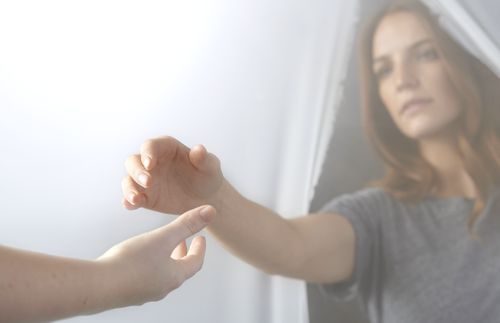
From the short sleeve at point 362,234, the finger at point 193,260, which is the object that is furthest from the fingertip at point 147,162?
the short sleeve at point 362,234

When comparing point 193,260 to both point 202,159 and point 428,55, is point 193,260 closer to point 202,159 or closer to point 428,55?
point 202,159

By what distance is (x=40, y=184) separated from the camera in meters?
0.75

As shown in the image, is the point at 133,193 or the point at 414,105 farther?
the point at 414,105

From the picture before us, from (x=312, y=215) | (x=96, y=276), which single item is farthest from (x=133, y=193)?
(x=312, y=215)

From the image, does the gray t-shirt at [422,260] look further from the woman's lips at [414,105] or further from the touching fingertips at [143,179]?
the touching fingertips at [143,179]

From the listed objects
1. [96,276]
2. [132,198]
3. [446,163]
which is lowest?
[96,276]

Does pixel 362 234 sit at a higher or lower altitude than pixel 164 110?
lower

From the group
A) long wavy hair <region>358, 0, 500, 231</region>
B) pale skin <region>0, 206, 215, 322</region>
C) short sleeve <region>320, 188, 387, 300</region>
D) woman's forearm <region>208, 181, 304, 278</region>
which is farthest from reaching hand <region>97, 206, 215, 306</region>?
long wavy hair <region>358, 0, 500, 231</region>

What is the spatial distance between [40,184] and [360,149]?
0.51 m

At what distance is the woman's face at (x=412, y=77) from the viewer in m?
0.92

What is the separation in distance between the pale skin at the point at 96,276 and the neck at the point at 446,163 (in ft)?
1.63

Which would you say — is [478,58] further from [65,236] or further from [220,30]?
[65,236]

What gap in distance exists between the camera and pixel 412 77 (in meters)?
0.92

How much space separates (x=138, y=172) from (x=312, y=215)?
0.35 meters
